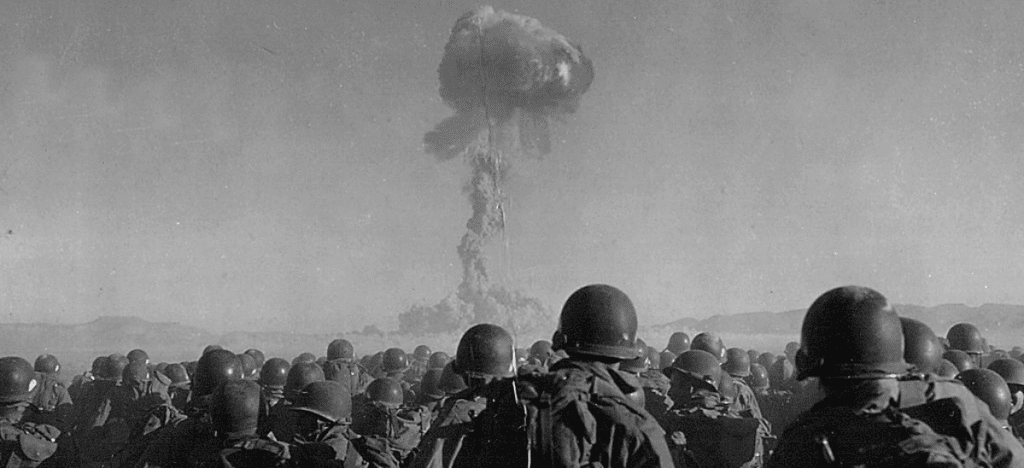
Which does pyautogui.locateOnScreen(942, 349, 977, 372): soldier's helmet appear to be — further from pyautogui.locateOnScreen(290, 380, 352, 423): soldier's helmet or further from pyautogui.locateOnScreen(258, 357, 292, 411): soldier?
pyautogui.locateOnScreen(258, 357, 292, 411): soldier

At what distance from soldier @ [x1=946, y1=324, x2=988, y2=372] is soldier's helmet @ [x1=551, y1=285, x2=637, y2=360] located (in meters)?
9.36

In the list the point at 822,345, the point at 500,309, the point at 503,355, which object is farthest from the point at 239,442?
the point at 500,309

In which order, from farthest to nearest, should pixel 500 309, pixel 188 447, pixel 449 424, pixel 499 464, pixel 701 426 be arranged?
pixel 500 309 < pixel 701 426 < pixel 188 447 < pixel 449 424 < pixel 499 464

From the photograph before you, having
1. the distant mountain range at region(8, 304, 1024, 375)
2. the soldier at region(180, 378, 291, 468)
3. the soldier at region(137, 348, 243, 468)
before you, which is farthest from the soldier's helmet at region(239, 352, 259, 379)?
the distant mountain range at region(8, 304, 1024, 375)

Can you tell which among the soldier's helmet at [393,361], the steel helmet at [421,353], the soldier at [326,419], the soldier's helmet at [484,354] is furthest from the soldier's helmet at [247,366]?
the soldier's helmet at [484,354]

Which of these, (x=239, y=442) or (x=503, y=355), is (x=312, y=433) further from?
(x=503, y=355)

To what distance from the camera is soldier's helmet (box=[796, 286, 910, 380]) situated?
3.36 m

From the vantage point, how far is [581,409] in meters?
3.58

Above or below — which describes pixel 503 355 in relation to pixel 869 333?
below

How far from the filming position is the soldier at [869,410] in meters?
2.99

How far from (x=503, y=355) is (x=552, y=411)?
10.9 ft

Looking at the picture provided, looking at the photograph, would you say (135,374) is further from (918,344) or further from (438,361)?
(918,344)

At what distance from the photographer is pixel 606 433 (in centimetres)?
357

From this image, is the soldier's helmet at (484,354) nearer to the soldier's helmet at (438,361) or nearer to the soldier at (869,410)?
the soldier at (869,410)
